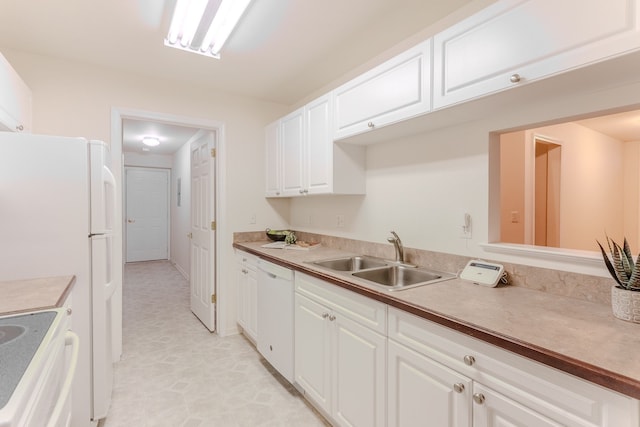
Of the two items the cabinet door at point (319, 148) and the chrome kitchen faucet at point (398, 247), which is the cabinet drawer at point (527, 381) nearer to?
the chrome kitchen faucet at point (398, 247)

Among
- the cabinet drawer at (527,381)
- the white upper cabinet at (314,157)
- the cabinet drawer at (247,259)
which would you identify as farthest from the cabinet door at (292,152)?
the cabinet drawer at (527,381)

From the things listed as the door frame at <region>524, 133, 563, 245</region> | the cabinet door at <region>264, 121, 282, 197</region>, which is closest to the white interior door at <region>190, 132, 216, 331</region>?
the cabinet door at <region>264, 121, 282, 197</region>

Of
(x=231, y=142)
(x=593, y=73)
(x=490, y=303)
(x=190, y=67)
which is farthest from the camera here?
(x=231, y=142)

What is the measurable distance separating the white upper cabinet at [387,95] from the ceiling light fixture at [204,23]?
0.82 meters

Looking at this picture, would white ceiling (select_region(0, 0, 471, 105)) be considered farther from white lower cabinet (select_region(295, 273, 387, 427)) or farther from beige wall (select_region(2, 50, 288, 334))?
white lower cabinet (select_region(295, 273, 387, 427))

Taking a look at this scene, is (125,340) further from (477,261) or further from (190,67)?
(477,261)

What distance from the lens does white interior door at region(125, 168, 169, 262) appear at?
6.68m

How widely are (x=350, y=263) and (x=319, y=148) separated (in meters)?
0.94

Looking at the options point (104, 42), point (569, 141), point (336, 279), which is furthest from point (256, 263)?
point (569, 141)

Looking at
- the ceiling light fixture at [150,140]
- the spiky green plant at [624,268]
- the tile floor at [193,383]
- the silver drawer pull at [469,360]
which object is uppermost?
the ceiling light fixture at [150,140]

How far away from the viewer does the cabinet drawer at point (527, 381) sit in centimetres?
76

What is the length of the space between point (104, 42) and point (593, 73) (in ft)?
9.26

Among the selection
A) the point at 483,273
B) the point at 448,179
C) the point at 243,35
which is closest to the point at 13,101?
the point at 243,35

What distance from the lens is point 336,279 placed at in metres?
1.66
